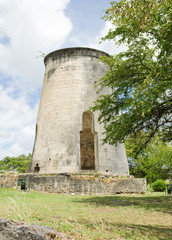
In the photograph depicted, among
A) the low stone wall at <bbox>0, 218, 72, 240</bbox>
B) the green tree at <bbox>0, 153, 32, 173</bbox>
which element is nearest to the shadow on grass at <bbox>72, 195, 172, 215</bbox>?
the low stone wall at <bbox>0, 218, 72, 240</bbox>

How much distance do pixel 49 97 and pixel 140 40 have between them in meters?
9.13

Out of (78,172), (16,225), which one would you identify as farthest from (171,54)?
(78,172)

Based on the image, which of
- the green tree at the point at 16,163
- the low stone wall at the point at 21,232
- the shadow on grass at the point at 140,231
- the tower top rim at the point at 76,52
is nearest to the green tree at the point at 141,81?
the shadow on grass at the point at 140,231

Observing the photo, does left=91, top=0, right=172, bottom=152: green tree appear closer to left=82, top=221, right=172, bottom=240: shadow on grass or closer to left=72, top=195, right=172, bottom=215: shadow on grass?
left=72, top=195, right=172, bottom=215: shadow on grass

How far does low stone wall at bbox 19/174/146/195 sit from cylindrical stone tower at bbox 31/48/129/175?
1314mm

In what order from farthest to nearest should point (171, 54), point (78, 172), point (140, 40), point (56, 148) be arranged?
1. point (56, 148)
2. point (78, 172)
3. point (140, 40)
4. point (171, 54)

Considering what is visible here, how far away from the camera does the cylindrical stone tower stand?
1462cm

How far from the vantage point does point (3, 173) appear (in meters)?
14.8

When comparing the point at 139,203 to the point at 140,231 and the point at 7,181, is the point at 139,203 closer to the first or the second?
the point at 140,231

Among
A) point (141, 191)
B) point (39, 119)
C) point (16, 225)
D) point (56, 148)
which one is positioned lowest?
point (141, 191)

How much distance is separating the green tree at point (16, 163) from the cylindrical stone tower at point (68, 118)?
25.4 m

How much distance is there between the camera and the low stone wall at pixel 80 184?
1249cm

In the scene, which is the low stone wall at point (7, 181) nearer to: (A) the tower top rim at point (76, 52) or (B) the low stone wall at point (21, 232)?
(A) the tower top rim at point (76, 52)

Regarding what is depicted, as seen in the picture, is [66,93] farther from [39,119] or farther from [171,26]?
[171,26]
